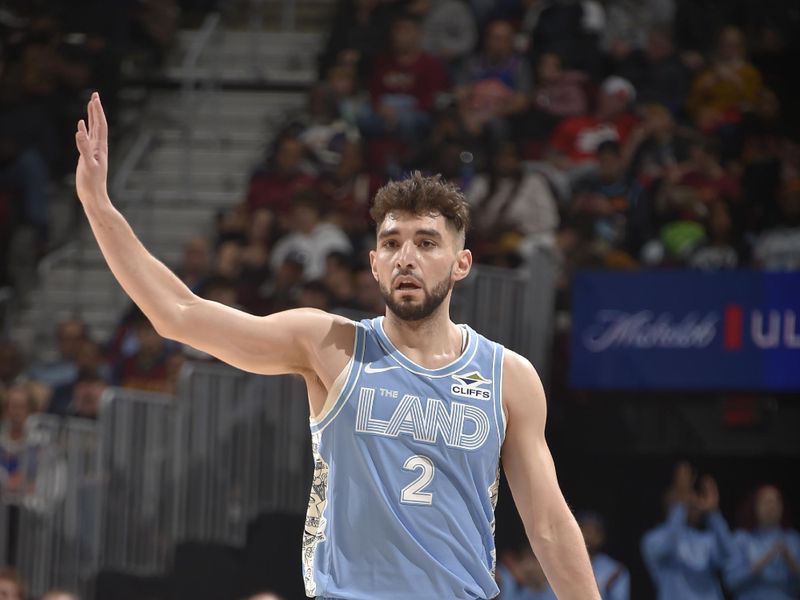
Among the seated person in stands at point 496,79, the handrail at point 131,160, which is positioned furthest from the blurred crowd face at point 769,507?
the handrail at point 131,160

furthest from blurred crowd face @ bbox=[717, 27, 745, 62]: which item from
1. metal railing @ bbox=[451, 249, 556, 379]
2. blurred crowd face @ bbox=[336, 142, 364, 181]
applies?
metal railing @ bbox=[451, 249, 556, 379]

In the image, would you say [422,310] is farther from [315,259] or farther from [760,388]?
[315,259]

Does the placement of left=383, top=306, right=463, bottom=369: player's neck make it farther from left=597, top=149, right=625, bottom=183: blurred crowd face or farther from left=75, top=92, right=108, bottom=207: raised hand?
left=597, top=149, right=625, bottom=183: blurred crowd face

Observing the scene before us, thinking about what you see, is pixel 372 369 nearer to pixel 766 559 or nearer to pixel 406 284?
pixel 406 284

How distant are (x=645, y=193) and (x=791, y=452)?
7.92 ft

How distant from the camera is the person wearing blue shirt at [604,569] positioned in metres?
9.41

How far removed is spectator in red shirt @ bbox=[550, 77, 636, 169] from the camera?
1200cm

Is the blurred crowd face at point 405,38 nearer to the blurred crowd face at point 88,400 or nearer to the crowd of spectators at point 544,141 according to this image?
the crowd of spectators at point 544,141

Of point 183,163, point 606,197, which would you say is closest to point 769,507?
point 606,197

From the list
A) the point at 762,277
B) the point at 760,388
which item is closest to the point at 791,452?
the point at 760,388

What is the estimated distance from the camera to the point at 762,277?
9.47m

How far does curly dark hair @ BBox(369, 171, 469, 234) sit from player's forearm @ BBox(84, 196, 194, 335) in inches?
28.5

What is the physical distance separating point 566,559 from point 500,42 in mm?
9091

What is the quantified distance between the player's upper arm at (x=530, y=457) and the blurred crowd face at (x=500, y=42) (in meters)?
8.81
